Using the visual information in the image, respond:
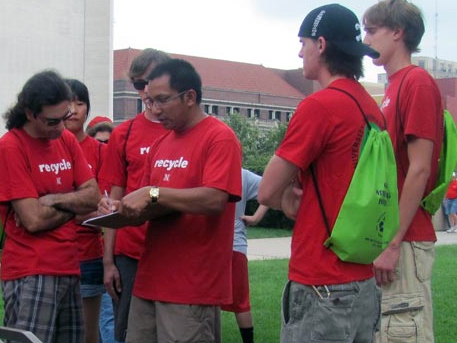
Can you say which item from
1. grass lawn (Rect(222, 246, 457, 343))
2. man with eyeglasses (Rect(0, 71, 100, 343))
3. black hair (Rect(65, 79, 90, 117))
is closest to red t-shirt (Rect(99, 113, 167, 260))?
man with eyeglasses (Rect(0, 71, 100, 343))

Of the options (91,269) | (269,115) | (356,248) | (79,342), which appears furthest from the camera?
(269,115)

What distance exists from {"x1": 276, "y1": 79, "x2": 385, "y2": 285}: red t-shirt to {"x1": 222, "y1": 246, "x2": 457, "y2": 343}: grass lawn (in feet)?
15.3

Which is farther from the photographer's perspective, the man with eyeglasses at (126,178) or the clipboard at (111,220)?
the man with eyeglasses at (126,178)

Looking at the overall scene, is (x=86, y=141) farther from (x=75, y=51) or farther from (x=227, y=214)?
(x=75, y=51)

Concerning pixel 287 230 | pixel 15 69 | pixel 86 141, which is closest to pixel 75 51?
pixel 15 69

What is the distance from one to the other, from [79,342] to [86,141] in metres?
1.81

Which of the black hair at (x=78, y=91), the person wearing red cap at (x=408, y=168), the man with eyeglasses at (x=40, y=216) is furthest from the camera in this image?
the black hair at (x=78, y=91)

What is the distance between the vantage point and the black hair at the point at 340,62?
3.68 meters

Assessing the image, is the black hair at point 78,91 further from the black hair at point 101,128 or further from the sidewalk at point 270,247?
the sidewalk at point 270,247

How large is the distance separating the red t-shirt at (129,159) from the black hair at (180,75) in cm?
83

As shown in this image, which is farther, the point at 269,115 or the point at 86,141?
the point at 269,115

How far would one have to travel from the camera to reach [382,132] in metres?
Result: 3.64

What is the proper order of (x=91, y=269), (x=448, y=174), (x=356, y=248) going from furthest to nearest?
(x=91, y=269) → (x=448, y=174) → (x=356, y=248)

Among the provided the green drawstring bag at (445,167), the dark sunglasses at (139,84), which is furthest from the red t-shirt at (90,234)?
the green drawstring bag at (445,167)
